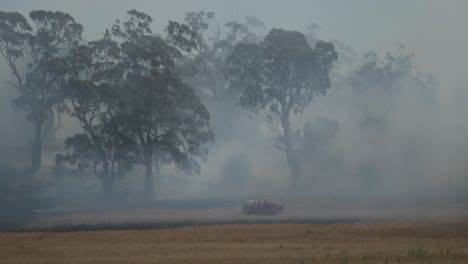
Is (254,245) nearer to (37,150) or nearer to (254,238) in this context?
(254,238)

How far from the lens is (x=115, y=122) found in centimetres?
6981

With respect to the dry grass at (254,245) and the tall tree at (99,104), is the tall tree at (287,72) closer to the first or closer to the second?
the tall tree at (99,104)

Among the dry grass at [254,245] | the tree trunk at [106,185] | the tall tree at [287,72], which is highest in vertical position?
the tall tree at [287,72]

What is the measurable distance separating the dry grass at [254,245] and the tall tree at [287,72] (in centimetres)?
3618

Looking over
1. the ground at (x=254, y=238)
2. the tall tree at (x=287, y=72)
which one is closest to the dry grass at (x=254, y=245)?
the ground at (x=254, y=238)

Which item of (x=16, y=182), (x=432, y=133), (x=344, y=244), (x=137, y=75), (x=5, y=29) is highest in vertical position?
(x=5, y=29)

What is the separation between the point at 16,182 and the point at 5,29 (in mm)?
20374

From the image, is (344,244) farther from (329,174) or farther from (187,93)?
(329,174)

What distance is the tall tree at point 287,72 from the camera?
76.4 meters

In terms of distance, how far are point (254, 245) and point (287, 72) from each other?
149ft

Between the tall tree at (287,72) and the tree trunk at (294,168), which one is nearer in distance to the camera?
the tree trunk at (294,168)

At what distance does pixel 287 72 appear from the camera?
3031 inches

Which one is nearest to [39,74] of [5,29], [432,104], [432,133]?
[5,29]

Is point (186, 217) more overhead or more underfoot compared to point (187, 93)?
more underfoot
